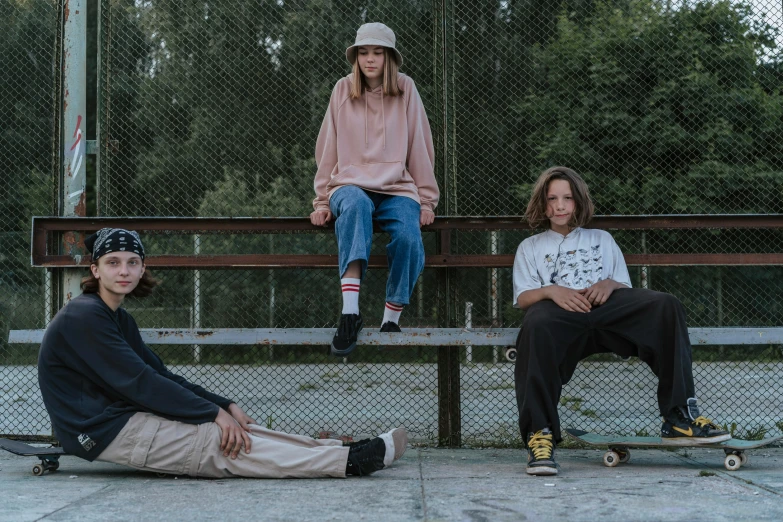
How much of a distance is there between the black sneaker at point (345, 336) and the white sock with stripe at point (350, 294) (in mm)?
50

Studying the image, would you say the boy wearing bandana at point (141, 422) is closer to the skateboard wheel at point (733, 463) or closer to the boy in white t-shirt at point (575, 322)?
the boy in white t-shirt at point (575, 322)

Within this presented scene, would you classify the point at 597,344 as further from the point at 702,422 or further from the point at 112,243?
the point at 112,243

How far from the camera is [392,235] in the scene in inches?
184

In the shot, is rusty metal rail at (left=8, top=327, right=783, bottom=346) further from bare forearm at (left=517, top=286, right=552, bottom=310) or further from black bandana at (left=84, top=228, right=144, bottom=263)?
black bandana at (left=84, top=228, right=144, bottom=263)

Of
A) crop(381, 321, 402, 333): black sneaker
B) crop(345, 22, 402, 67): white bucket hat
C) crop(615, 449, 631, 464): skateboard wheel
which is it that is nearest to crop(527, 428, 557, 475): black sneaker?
crop(615, 449, 631, 464): skateboard wheel

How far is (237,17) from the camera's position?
5539mm

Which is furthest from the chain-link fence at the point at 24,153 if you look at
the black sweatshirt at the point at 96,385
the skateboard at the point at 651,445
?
the skateboard at the point at 651,445

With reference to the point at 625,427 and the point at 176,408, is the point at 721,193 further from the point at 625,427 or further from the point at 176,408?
the point at 176,408

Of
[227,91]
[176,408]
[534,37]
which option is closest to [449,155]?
[534,37]

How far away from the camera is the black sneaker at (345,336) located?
4.39 metres

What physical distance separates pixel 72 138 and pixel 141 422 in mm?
2185

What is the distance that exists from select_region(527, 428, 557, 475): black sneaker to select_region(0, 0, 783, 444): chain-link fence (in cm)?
142

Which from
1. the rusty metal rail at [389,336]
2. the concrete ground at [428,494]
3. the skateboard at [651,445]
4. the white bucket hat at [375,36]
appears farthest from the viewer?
the white bucket hat at [375,36]

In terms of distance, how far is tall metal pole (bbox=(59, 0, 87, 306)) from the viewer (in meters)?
5.19
